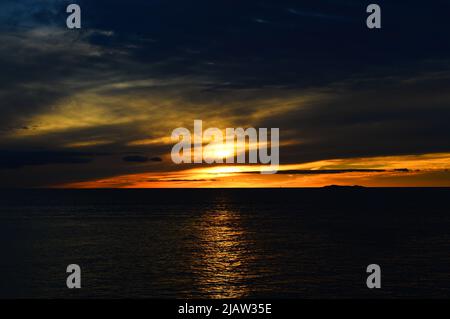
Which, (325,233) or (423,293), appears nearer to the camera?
(423,293)

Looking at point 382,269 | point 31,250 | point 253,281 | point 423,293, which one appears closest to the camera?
point 423,293

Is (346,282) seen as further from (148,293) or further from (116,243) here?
(116,243)

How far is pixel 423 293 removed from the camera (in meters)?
46.9

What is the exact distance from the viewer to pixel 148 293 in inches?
1870

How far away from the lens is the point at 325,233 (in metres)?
99.1

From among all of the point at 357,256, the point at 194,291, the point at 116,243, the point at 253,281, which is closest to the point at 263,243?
the point at 357,256

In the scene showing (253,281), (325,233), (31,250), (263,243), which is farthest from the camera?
(325,233)

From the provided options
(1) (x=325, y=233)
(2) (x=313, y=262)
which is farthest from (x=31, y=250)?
(1) (x=325, y=233)
